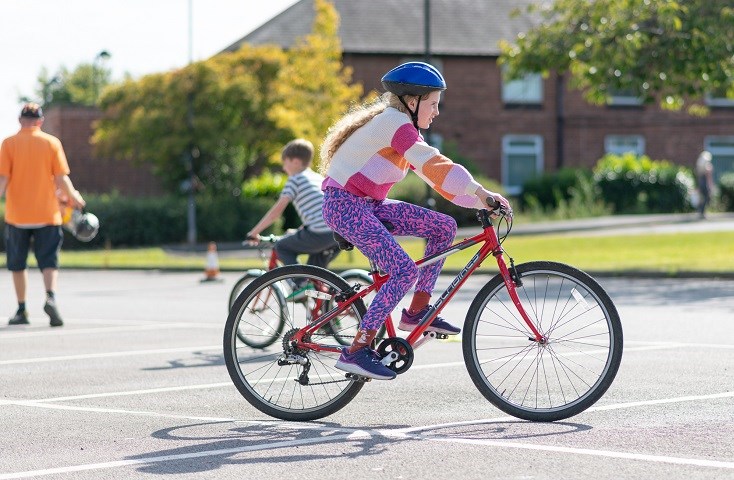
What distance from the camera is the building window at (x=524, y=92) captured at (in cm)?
4778

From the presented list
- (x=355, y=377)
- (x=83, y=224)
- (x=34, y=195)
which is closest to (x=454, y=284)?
(x=355, y=377)

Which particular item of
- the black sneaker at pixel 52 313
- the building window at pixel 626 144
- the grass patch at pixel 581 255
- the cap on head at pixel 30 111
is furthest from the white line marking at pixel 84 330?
the building window at pixel 626 144

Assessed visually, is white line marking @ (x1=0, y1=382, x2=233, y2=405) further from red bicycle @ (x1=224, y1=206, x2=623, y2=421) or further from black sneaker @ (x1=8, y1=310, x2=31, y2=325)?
black sneaker @ (x1=8, y1=310, x2=31, y2=325)

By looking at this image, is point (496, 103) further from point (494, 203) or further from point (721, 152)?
point (494, 203)

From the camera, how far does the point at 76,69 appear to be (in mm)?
91062

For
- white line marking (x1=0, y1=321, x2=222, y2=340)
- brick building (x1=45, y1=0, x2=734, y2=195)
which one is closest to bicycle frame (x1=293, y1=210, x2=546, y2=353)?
white line marking (x1=0, y1=321, x2=222, y2=340)

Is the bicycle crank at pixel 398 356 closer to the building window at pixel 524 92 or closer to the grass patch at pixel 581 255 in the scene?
the grass patch at pixel 581 255

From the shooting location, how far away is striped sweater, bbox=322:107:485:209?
23.8 feet

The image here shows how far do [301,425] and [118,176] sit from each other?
4015 cm

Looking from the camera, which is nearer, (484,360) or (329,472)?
(329,472)

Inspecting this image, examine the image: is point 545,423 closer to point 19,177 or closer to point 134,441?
point 134,441

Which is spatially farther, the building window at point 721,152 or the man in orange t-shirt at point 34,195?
the building window at point 721,152

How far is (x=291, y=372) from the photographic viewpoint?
7.66 meters

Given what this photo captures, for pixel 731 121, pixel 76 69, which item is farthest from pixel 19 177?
pixel 76 69
